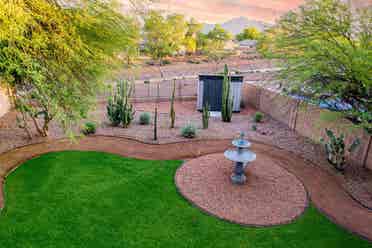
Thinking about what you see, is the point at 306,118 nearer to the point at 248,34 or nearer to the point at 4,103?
the point at 4,103

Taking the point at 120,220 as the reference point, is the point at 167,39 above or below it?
above

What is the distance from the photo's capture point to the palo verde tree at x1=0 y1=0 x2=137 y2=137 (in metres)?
4.81

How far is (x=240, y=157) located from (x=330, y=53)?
3.36 meters

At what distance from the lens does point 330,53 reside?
21.5 feet

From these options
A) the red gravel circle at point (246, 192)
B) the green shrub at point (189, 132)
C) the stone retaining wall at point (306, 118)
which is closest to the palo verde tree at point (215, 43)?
the stone retaining wall at point (306, 118)

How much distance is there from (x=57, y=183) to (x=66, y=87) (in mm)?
2472

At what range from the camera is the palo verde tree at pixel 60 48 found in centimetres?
481

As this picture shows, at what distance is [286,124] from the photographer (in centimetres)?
1223

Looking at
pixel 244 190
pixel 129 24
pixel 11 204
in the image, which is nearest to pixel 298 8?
pixel 129 24

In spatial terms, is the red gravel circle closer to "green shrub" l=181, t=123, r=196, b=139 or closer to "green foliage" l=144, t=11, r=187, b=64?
"green shrub" l=181, t=123, r=196, b=139

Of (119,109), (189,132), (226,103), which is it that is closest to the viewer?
(189,132)

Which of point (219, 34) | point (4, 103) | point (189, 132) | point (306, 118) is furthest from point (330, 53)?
point (219, 34)

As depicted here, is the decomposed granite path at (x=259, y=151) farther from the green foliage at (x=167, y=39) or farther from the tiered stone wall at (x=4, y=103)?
the green foliage at (x=167, y=39)

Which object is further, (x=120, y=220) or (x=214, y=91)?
(x=214, y=91)
